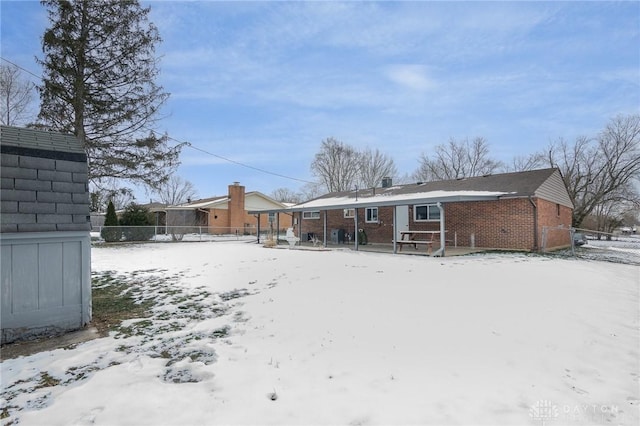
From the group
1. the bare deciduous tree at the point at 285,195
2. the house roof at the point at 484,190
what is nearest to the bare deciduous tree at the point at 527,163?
the house roof at the point at 484,190

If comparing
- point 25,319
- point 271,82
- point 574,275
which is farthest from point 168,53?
point 574,275

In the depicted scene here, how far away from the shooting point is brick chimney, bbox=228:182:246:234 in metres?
30.8

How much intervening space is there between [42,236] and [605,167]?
117 ft

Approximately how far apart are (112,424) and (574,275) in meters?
8.72

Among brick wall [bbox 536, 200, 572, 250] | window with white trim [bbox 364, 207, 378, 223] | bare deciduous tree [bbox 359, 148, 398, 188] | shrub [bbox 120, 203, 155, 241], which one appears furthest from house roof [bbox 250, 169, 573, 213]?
bare deciduous tree [bbox 359, 148, 398, 188]

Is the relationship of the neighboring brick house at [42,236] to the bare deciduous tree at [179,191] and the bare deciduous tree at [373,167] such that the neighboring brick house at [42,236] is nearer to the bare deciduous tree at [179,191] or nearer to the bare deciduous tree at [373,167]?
the bare deciduous tree at [373,167]

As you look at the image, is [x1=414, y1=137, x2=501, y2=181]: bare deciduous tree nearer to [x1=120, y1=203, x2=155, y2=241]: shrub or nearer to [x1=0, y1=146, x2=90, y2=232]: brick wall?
[x1=120, y1=203, x2=155, y2=241]: shrub

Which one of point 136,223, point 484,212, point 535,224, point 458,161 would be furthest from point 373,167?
point 535,224

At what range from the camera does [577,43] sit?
11.9m

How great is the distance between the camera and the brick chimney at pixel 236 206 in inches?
1212

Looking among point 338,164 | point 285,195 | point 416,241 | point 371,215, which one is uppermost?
point 338,164

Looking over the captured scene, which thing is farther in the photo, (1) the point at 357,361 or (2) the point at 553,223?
(2) the point at 553,223

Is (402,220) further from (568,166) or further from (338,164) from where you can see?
(338,164)

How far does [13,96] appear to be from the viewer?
18.8 metres
